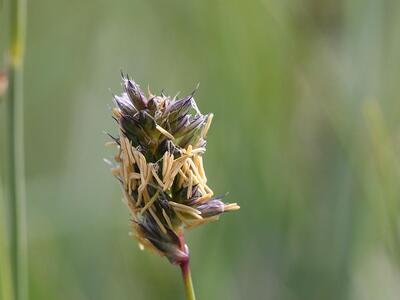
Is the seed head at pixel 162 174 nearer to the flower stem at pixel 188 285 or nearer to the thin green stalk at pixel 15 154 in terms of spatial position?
the flower stem at pixel 188 285

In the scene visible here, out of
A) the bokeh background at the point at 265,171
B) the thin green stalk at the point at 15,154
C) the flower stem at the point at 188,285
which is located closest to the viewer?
the flower stem at the point at 188,285

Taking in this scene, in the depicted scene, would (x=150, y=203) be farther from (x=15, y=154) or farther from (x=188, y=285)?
(x=15, y=154)

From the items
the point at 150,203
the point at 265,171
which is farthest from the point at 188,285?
the point at 265,171

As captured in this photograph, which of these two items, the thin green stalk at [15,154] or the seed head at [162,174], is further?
the thin green stalk at [15,154]

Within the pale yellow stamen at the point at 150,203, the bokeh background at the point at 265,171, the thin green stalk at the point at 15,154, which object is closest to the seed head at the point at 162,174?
the pale yellow stamen at the point at 150,203

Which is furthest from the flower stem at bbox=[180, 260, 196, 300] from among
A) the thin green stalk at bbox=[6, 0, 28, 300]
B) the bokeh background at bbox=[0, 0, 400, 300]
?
the bokeh background at bbox=[0, 0, 400, 300]

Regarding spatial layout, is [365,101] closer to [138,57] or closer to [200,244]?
[200,244]
